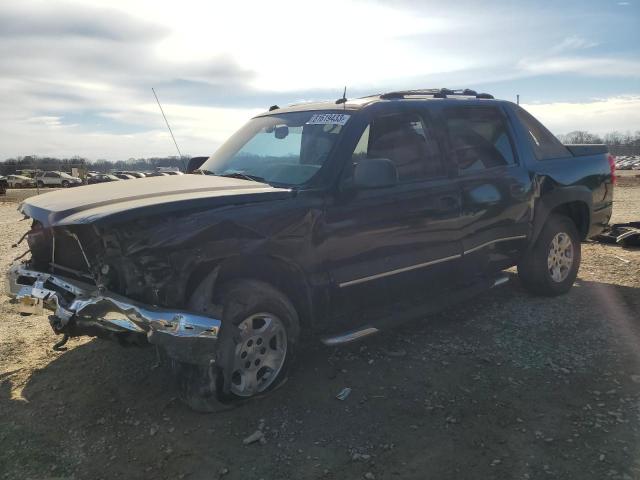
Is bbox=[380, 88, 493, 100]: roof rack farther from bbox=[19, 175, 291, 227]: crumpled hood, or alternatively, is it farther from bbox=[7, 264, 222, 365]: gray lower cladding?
bbox=[7, 264, 222, 365]: gray lower cladding

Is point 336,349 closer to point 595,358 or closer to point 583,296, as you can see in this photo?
point 595,358

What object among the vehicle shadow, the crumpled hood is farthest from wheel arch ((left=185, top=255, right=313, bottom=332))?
the vehicle shadow

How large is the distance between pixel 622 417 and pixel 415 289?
66.7 inches

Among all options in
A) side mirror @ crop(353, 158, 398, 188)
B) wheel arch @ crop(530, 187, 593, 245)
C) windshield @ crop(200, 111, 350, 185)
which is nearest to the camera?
side mirror @ crop(353, 158, 398, 188)

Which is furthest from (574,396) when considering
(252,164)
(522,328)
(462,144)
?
(252,164)

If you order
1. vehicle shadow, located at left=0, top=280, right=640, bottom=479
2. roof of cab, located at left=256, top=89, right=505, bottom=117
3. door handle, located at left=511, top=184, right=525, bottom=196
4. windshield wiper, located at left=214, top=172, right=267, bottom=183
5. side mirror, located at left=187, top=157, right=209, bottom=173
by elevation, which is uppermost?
roof of cab, located at left=256, top=89, right=505, bottom=117

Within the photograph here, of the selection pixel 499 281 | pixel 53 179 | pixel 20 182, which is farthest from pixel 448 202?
pixel 53 179

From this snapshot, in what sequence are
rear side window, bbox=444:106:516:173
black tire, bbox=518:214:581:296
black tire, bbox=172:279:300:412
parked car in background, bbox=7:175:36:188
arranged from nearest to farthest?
1. black tire, bbox=172:279:300:412
2. rear side window, bbox=444:106:516:173
3. black tire, bbox=518:214:581:296
4. parked car in background, bbox=7:175:36:188

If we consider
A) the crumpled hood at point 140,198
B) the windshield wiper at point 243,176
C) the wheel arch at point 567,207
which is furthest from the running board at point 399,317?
the windshield wiper at point 243,176

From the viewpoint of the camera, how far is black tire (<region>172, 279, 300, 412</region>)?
321cm

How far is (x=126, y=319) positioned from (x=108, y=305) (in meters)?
0.14

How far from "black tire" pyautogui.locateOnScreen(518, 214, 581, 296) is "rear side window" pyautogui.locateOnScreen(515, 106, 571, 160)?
0.66 m

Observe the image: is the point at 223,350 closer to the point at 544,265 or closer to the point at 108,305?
the point at 108,305

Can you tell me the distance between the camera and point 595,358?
4.09 m
